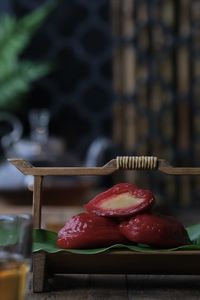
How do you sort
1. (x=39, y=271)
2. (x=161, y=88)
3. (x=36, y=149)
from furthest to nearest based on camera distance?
(x=161, y=88) → (x=36, y=149) → (x=39, y=271)

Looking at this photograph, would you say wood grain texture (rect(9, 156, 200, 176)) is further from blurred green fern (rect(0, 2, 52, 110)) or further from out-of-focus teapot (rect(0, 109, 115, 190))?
blurred green fern (rect(0, 2, 52, 110))

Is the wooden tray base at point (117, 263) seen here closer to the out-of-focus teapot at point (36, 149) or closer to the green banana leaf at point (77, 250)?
the green banana leaf at point (77, 250)

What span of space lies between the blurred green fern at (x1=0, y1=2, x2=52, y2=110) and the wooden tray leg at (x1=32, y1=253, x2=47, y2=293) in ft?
13.0

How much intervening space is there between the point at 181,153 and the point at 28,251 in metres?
4.09

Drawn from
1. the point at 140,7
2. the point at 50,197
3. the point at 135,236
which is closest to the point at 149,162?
the point at 135,236

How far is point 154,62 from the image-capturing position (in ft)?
16.0

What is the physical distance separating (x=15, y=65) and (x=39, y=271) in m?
4.06

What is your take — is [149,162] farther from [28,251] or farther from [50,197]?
[50,197]

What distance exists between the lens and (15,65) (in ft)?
16.2

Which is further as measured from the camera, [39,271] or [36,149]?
[36,149]

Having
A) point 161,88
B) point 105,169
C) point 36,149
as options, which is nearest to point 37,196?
point 105,169

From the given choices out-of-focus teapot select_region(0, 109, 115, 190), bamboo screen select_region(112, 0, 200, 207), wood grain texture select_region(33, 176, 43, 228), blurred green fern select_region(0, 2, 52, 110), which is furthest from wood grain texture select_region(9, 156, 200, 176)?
blurred green fern select_region(0, 2, 52, 110)

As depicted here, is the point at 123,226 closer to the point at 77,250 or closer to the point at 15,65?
the point at 77,250

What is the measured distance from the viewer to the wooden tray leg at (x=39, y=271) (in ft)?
3.11
